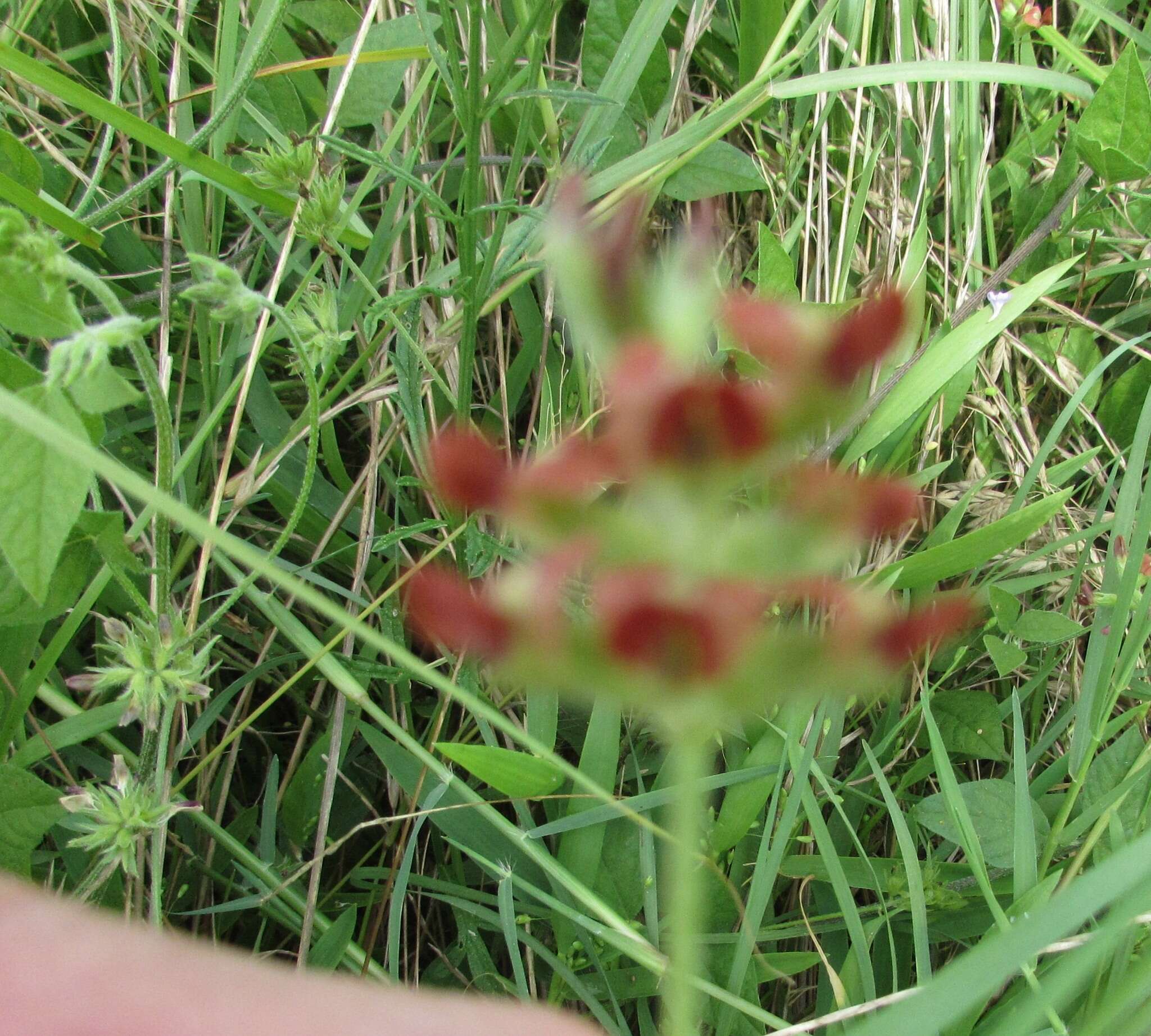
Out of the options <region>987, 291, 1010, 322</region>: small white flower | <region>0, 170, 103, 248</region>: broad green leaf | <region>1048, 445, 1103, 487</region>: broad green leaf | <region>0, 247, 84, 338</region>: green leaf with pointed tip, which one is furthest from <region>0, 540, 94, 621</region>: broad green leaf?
<region>1048, 445, 1103, 487</region>: broad green leaf

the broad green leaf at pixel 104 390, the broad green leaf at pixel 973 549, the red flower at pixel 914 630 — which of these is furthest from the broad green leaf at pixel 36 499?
the broad green leaf at pixel 973 549

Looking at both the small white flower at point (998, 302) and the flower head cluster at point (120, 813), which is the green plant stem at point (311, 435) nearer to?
the flower head cluster at point (120, 813)

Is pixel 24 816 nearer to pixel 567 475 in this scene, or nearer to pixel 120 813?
pixel 120 813

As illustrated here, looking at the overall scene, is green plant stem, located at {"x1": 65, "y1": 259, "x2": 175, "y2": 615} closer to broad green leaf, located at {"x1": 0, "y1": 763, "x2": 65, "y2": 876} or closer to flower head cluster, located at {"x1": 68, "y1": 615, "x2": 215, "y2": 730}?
flower head cluster, located at {"x1": 68, "y1": 615, "x2": 215, "y2": 730}

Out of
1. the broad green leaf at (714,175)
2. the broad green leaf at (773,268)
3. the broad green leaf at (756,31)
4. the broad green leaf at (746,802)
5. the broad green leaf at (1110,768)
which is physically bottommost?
the broad green leaf at (746,802)

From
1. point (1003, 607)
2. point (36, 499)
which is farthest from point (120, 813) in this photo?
point (1003, 607)

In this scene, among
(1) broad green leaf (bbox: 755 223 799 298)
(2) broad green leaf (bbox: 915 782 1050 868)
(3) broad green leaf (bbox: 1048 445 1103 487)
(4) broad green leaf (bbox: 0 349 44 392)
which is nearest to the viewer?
(4) broad green leaf (bbox: 0 349 44 392)
